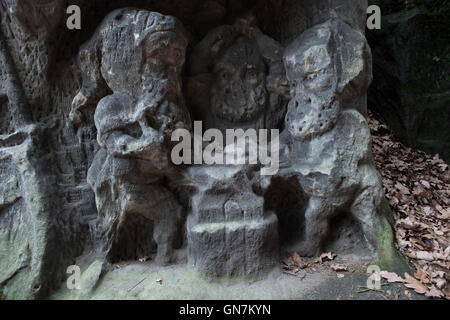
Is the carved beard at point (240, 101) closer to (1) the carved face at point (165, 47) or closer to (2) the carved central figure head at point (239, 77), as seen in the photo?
(2) the carved central figure head at point (239, 77)

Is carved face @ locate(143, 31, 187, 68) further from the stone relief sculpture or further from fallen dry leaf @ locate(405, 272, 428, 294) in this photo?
fallen dry leaf @ locate(405, 272, 428, 294)

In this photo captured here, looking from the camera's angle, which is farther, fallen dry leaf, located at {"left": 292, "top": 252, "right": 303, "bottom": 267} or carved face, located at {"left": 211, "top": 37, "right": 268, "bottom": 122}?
carved face, located at {"left": 211, "top": 37, "right": 268, "bottom": 122}

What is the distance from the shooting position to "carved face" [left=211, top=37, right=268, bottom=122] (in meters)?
3.26

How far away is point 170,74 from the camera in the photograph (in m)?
2.84

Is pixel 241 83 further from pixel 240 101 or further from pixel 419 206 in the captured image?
pixel 419 206

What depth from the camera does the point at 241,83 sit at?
10.7ft

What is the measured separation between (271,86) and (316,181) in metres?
0.99

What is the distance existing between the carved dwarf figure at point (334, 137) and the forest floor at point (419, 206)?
1.31 feet

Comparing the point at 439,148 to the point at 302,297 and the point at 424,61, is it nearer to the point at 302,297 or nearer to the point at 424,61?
the point at 424,61

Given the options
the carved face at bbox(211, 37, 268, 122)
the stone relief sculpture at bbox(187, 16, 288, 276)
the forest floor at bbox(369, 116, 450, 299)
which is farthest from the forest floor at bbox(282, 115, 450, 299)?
the carved face at bbox(211, 37, 268, 122)

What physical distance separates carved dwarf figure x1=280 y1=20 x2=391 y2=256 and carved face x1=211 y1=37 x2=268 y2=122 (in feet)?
1.33

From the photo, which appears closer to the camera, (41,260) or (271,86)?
(41,260)

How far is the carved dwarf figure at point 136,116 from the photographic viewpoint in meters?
2.70
